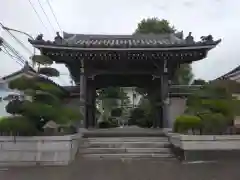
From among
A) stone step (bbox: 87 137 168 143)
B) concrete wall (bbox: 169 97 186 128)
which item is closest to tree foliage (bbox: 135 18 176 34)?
concrete wall (bbox: 169 97 186 128)

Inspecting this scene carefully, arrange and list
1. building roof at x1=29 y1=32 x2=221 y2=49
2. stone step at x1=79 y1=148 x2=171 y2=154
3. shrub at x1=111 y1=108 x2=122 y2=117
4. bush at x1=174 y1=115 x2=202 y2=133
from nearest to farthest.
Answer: bush at x1=174 y1=115 x2=202 y2=133 < stone step at x1=79 y1=148 x2=171 y2=154 < building roof at x1=29 y1=32 x2=221 y2=49 < shrub at x1=111 y1=108 x2=122 y2=117

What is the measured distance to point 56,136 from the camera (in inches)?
392

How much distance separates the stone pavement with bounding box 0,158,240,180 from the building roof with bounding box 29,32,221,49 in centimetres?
511

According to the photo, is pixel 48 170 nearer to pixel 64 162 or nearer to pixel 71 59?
pixel 64 162

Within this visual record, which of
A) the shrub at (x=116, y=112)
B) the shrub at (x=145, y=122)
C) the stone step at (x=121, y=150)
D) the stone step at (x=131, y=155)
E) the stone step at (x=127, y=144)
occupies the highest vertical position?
the shrub at (x=116, y=112)

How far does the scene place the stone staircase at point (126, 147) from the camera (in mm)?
10766

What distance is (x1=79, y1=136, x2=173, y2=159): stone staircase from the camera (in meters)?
10.8

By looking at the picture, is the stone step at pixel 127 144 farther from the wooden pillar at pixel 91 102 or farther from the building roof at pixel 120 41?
the wooden pillar at pixel 91 102

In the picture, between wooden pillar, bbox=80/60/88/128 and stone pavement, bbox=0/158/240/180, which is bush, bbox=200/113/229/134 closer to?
stone pavement, bbox=0/158/240/180

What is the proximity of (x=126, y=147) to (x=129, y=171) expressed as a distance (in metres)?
3.18

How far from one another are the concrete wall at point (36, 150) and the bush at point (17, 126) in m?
0.18

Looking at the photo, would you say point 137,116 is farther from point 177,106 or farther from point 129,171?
point 129,171

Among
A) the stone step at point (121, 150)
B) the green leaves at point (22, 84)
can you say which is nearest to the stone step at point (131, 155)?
the stone step at point (121, 150)

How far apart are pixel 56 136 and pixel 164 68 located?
6.03 metres
